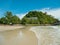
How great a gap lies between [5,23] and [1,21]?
167 cm

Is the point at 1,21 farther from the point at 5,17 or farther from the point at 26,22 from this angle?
the point at 26,22

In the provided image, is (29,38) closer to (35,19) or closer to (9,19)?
(9,19)

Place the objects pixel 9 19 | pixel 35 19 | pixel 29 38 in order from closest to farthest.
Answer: pixel 29 38 → pixel 9 19 → pixel 35 19

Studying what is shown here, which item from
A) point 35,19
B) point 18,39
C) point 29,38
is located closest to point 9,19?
point 35,19

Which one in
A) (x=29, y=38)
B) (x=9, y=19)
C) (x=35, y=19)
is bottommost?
(x=29, y=38)

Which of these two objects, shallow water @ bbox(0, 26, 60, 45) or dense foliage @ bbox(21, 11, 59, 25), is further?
dense foliage @ bbox(21, 11, 59, 25)

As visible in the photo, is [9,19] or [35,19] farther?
[35,19]

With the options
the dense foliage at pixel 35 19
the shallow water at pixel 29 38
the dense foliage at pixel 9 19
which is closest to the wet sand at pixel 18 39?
the shallow water at pixel 29 38

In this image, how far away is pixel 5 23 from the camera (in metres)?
55.8

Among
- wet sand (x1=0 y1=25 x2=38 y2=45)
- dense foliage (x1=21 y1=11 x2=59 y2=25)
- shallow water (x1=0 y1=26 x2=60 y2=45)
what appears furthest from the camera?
dense foliage (x1=21 y1=11 x2=59 y2=25)

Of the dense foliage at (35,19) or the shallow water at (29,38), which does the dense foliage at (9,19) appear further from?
the shallow water at (29,38)

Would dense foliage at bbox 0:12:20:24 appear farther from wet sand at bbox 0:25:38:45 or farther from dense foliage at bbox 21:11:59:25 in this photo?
wet sand at bbox 0:25:38:45

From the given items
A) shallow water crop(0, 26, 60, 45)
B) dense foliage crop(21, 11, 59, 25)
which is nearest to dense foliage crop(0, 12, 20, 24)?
dense foliage crop(21, 11, 59, 25)

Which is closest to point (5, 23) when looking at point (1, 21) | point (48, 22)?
point (1, 21)
